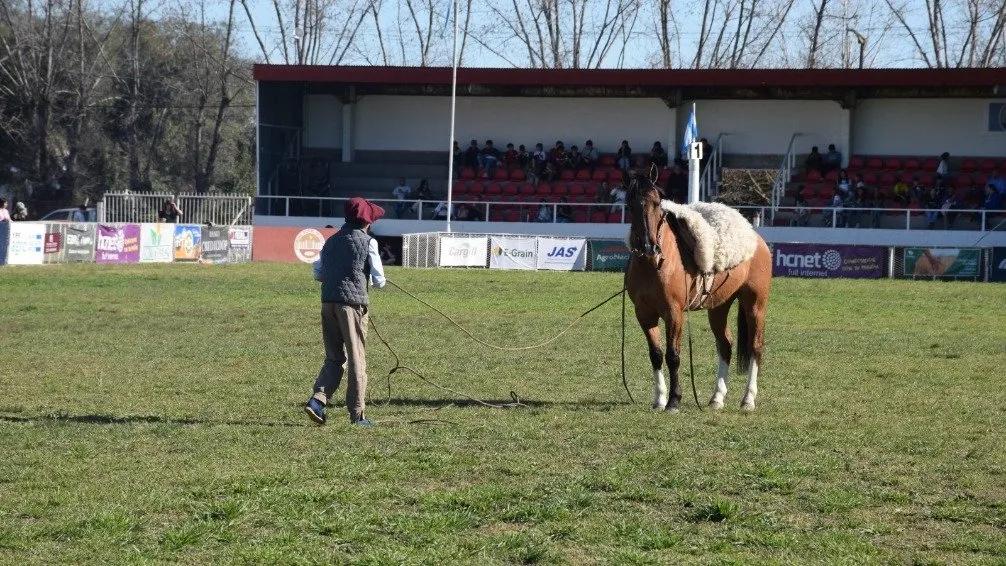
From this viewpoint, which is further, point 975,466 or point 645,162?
point 645,162

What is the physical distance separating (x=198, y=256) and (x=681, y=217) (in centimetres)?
2632

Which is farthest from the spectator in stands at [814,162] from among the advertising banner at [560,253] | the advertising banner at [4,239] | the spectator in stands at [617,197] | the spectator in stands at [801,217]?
the advertising banner at [4,239]

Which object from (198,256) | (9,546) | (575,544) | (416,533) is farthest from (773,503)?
(198,256)

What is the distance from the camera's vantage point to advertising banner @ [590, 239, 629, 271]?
36.4 meters

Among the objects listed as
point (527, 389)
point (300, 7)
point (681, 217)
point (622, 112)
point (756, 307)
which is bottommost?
point (527, 389)

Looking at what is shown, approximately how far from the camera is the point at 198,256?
3572 centimetres

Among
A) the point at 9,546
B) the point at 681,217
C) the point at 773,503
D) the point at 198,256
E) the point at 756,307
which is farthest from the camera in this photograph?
the point at 198,256

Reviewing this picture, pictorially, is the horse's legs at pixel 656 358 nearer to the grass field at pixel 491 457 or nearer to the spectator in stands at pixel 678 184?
the grass field at pixel 491 457

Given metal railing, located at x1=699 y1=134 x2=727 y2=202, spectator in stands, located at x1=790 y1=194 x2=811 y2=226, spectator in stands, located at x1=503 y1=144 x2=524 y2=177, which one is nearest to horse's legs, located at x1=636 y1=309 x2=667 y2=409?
spectator in stands, located at x1=790 y1=194 x2=811 y2=226

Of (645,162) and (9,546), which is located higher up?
(645,162)

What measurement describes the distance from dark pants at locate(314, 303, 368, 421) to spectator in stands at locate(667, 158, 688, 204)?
Answer: 30.3 meters

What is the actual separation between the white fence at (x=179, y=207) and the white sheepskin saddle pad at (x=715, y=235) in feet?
100

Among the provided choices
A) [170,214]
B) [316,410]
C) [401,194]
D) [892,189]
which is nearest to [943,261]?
[892,189]

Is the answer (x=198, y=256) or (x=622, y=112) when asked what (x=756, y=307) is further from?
(x=622, y=112)
